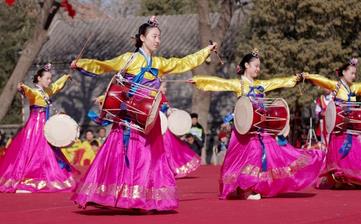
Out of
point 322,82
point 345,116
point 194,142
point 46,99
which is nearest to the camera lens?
point 322,82

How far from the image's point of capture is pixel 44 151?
31.9 ft

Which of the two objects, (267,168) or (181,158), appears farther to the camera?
(181,158)

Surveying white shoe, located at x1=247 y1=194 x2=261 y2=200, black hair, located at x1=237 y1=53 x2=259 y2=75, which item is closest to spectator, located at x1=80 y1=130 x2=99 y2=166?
black hair, located at x1=237 y1=53 x2=259 y2=75

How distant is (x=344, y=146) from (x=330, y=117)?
35 cm

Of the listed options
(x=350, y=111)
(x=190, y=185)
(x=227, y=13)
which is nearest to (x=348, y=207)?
(x=350, y=111)

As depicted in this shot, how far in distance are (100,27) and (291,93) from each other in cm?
1053

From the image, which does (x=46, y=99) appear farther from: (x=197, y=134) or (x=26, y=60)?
(x=26, y=60)

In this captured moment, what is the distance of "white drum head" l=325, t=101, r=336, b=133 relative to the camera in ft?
30.6

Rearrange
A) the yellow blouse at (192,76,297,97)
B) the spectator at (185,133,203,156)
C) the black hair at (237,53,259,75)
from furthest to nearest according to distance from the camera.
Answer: the spectator at (185,133,203,156) → the black hair at (237,53,259,75) → the yellow blouse at (192,76,297,97)

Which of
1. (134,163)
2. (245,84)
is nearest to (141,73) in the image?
(134,163)

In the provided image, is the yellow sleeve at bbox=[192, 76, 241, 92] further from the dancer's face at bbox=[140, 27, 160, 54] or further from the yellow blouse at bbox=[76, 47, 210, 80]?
the dancer's face at bbox=[140, 27, 160, 54]

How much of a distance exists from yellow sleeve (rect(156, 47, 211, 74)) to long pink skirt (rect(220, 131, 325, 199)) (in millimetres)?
1281

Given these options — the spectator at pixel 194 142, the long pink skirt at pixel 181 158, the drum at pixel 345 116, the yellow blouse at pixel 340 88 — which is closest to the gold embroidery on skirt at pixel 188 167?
the long pink skirt at pixel 181 158

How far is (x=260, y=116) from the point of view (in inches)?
321
